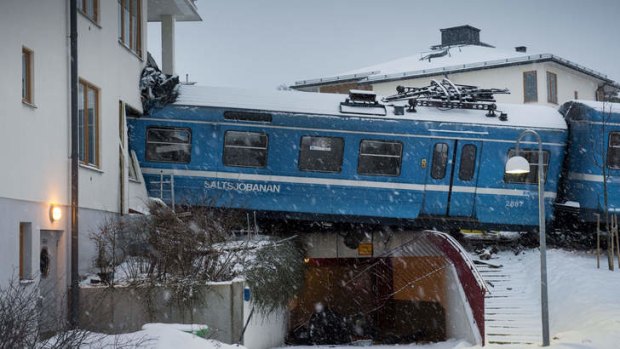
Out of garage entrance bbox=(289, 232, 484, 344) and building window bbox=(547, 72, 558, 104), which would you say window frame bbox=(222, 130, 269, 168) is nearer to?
garage entrance bbox=(289, 232, 484, 344)

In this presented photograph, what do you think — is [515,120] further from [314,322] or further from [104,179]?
[104,179]

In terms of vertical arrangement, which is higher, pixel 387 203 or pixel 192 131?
pixel 192 131

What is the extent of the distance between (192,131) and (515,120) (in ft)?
25.5

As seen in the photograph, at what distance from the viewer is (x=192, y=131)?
2128 cm

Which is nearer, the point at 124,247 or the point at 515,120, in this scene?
the point at 124,247

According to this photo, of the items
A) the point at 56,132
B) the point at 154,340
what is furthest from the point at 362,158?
the point at 154,340

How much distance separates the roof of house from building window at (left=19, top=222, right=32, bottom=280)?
29.7 metres

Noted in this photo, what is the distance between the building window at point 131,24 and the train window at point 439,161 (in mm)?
7217

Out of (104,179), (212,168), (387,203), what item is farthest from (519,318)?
(104,179)

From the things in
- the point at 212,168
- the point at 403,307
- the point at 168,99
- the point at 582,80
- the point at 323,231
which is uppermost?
the point at 582,80

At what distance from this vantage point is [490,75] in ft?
136

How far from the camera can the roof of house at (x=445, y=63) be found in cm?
4084

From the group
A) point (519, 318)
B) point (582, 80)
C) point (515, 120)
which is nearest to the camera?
point (519, 318)

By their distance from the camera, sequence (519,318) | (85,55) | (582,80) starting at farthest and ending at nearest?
(582,80) → (519,318) → (85,55)
